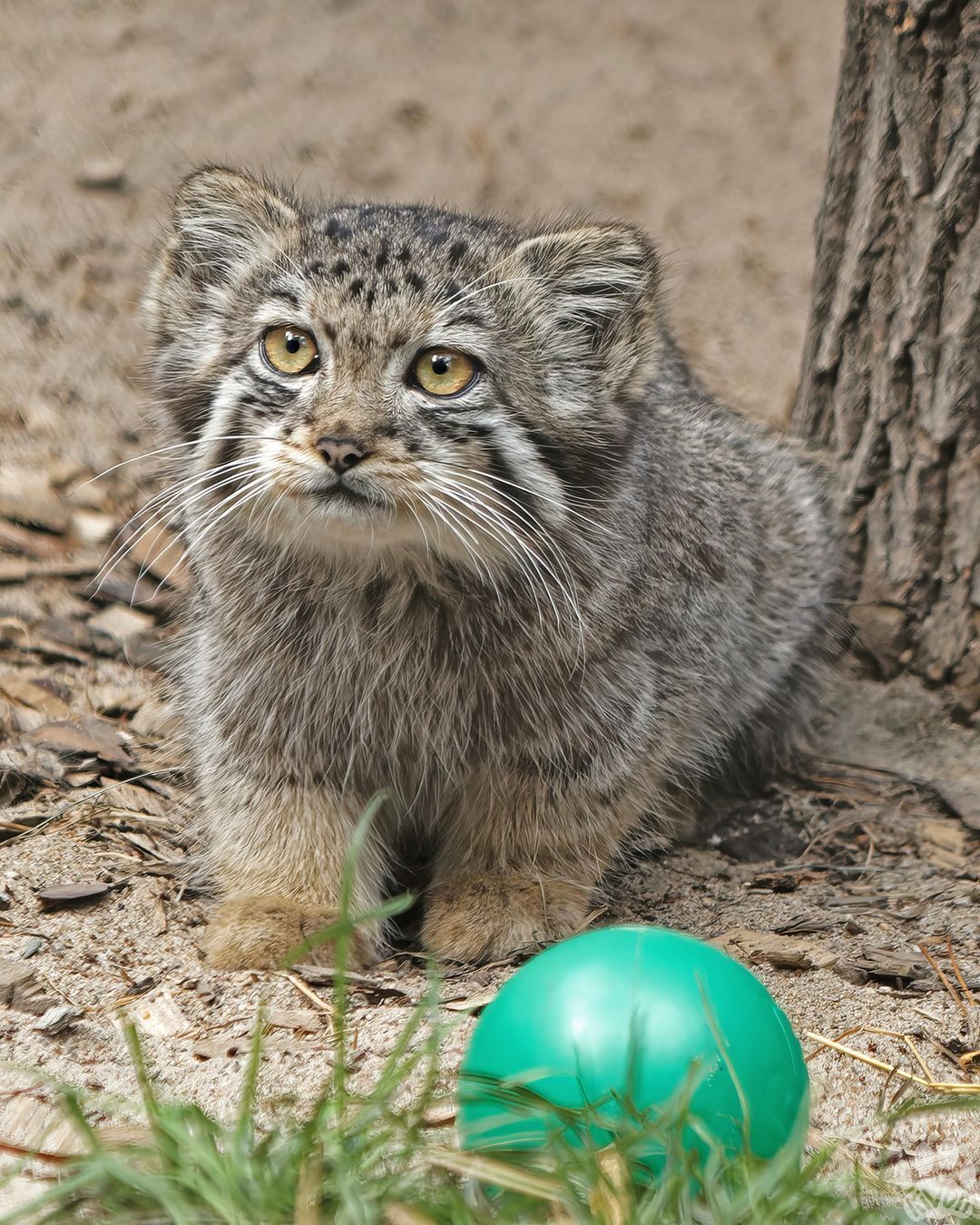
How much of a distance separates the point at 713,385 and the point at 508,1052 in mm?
5091

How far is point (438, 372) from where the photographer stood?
146 inches

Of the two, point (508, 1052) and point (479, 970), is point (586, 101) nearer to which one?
point (479, 970)

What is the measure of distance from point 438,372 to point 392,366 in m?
0.13

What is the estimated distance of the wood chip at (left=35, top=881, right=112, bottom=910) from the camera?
4.00m

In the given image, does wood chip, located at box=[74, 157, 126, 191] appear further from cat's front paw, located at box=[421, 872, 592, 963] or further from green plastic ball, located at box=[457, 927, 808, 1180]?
green plastic ball, located at box=[457, 927, 808, 1180]

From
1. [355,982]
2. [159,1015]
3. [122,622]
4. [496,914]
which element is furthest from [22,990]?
[122,622]

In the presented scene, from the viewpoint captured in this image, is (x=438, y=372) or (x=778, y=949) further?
(x=778, y=949)

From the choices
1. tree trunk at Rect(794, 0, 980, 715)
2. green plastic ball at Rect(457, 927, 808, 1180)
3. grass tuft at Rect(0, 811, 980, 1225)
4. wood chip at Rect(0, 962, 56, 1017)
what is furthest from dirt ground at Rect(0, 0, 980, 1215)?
green plastic ball at Rect(457, 927, 808, 1180)

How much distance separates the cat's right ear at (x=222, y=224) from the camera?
4.05m

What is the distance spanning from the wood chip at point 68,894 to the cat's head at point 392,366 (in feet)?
3.54

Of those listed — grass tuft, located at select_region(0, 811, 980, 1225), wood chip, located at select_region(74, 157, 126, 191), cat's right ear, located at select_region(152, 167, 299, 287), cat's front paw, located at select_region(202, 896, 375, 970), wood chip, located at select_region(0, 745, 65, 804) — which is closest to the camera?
grass tuft, located at select_region(0, 811, 980, 1225)

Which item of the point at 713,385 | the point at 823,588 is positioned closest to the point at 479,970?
the point at 823,588

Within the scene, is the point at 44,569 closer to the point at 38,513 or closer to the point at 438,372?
the point at 38,513

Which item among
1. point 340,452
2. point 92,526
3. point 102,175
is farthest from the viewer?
point 102,175
